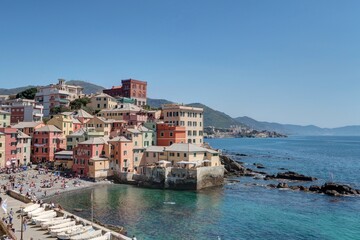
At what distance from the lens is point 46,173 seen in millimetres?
72375

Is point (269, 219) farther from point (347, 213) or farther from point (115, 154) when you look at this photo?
point (115, 154)

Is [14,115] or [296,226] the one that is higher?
[14,115]

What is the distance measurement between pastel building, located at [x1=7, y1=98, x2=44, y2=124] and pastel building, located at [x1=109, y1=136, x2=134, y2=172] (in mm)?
44340

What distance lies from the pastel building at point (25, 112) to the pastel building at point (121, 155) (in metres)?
44.3

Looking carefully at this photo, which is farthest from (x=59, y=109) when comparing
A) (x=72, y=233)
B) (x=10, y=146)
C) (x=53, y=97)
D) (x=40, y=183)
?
(x=72, y=233)

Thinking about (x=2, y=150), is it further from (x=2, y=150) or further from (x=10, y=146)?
(x=10, y=146)

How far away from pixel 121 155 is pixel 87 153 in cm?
738

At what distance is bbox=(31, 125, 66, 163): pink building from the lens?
8262 centimetres

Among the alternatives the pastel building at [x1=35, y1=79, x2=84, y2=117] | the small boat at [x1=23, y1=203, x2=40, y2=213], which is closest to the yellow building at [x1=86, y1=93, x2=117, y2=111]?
the pastel building at [x1=35, y1=79, x2=84, y2=117]

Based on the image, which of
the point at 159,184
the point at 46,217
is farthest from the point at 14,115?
the point at 46,217

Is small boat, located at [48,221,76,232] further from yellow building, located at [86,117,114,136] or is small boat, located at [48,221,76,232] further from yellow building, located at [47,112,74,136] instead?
yellow building, located at [47,112,74,136]

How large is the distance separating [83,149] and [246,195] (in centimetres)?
3624

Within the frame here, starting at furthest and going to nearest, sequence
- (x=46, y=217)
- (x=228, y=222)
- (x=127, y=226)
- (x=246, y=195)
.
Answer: (x=246, y=195)
(x=228, y=222)
(x=127, y=226)
(x=46, y=217)

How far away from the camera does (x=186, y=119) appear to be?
90.0 metres
